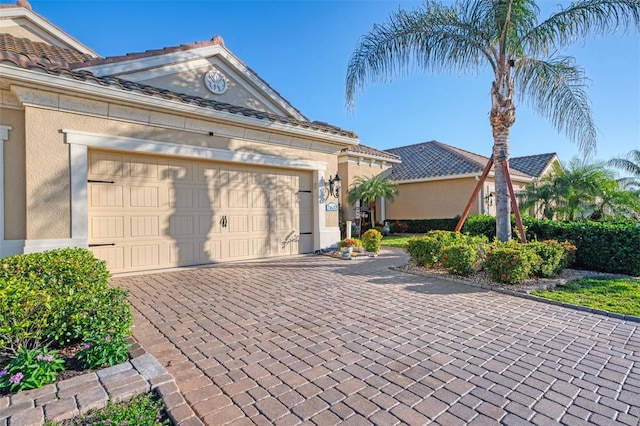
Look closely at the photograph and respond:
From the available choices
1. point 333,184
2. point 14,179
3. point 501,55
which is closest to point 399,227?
point 333,184

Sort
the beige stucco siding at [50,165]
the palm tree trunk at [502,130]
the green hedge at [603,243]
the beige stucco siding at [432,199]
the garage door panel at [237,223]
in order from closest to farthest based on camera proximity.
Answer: the beige stucco siding at [50,165] < the green hedge at [603,243] < the palm tree trunk at [502,130] < the garage door panel at [237,223] < the beige stucco siding at [432,199]

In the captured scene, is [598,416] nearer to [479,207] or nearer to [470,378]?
[470,378]

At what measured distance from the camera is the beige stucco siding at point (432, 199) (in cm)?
1738

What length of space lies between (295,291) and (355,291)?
1.15m

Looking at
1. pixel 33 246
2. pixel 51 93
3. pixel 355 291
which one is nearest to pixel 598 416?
pixel 355 291

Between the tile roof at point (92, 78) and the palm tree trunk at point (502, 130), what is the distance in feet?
14.9

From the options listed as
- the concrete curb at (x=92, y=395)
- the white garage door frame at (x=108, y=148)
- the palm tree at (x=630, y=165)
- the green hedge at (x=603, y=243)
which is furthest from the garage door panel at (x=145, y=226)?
the palm tree at (x=630, y=165)

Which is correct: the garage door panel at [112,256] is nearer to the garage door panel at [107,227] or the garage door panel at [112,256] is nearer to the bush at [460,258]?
the garage door panel at [107,227]

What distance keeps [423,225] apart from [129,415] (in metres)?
17.9

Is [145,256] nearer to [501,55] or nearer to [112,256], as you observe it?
[112,256]

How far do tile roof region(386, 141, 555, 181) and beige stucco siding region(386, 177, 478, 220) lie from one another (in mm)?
543

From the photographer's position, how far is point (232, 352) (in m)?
3.47

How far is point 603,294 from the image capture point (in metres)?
5.80

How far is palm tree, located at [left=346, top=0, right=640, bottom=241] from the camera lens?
7.61 meters
